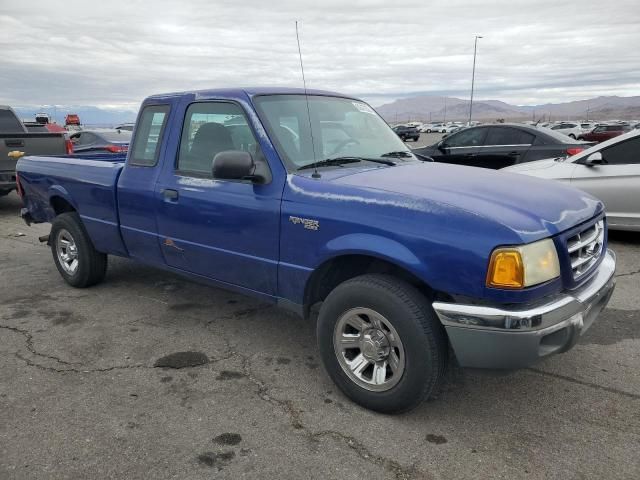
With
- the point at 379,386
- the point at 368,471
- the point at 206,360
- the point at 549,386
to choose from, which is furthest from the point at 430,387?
the point at 206,360

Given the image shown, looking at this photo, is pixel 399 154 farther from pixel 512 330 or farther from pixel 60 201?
pixel 60 201

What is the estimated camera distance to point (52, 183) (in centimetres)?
538

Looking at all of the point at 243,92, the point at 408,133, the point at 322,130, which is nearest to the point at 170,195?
the point at 243,92

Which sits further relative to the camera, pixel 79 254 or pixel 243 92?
pixel 79 254

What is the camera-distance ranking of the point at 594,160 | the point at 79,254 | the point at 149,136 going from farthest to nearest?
1. the point at 594,160
2. the point at 79,254
3. the point at 149,136

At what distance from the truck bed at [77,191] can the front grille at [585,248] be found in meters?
3.60

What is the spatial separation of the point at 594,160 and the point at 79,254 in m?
6.09

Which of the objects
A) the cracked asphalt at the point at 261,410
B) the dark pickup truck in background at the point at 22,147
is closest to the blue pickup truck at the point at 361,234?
the cracked asphalt at the point at 261,410

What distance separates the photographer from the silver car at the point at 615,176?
21.2 feet

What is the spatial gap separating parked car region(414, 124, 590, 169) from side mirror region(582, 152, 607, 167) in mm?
1693

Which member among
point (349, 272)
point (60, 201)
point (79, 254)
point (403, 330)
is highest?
point (60, 201)

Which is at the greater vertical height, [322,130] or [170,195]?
[322,130]

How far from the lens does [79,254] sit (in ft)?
17.1

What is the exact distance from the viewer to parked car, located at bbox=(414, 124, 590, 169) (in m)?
8.95
